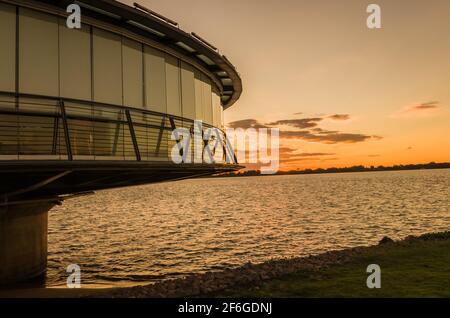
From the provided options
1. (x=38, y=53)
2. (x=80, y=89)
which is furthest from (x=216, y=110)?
(x=38, y=53)

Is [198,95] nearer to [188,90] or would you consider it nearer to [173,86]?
[188,90]

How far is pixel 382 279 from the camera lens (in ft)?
39.1

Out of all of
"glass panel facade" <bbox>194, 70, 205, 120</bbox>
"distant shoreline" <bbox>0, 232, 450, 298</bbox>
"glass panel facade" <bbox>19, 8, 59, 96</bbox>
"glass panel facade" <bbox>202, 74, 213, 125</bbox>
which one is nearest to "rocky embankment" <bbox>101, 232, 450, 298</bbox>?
"distant shoreline" <bbox>0, 232, 450, 298</bbox>

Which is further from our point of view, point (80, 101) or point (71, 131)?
point (71, 131)

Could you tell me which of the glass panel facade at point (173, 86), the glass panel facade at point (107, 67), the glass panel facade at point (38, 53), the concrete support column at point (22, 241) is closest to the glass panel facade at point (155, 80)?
the glass panel facade at point (173, 86)

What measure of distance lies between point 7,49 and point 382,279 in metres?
12.4

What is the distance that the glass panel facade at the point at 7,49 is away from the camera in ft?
39.3

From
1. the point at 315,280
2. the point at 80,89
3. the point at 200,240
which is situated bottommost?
the point at 200,240

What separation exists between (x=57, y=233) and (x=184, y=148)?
25.2m

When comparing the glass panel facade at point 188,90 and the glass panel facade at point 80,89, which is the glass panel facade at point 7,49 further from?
the glass panel facade at point 188,90

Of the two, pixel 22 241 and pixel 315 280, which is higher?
pixel 22 241

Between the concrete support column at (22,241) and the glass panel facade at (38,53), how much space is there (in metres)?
6.40
